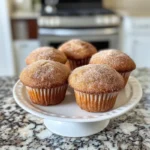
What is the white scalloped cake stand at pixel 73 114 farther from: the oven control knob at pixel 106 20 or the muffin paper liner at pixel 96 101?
the oven control knob at pixel 106 20

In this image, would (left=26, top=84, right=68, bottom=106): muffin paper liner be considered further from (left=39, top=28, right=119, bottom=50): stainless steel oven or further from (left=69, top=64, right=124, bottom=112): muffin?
(left=39, top=28, right=119, bottom=50): stainless steel oven

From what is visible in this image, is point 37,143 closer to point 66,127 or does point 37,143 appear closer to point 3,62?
point 66,127

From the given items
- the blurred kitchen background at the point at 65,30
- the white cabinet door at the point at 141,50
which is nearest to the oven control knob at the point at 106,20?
the blurred kitchen background at the point at 65,30

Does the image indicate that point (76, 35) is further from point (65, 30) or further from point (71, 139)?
point (71, 139)

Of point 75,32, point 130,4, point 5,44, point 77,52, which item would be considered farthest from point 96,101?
point 130,4

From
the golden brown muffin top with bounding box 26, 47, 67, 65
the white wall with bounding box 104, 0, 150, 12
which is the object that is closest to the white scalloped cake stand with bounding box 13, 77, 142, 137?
the golden brown muffin top with bounding box 26, 47, 67, 65
